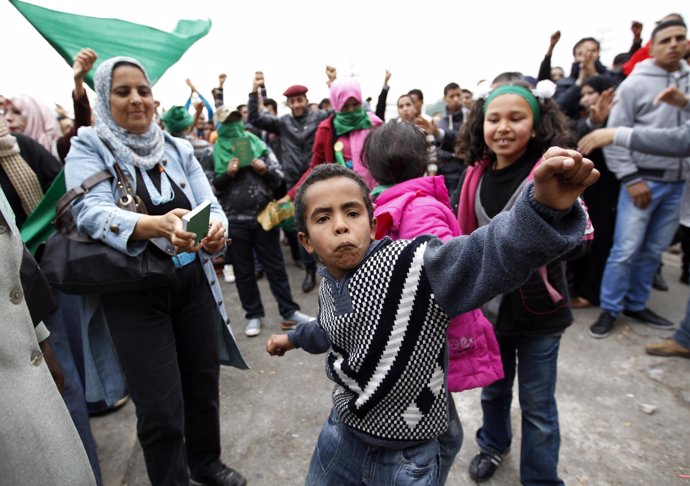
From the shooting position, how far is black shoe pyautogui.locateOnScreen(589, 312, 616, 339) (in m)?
3.40

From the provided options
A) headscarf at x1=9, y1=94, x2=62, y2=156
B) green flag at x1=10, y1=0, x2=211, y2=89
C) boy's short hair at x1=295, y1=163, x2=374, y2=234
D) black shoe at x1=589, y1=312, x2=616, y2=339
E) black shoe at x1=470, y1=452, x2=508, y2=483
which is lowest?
black shoe at x1=589, y1=312, x2=616, y2=339

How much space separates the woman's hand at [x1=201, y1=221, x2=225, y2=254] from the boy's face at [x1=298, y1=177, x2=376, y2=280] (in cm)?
62

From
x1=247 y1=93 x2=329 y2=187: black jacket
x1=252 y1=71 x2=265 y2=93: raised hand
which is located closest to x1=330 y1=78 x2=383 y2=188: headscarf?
x1=252 y1=71 x2=265 y2=93: raised hand

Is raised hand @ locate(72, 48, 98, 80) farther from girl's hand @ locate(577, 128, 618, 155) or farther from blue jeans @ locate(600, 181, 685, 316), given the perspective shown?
blue jeans @ locate(600, 181, 685, 316)

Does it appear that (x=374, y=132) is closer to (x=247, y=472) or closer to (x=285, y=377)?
(x=247, y=472)

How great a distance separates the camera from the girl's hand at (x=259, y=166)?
3605 millimetres

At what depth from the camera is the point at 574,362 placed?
10.1 feet

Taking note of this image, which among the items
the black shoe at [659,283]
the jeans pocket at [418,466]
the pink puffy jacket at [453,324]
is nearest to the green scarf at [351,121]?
the pink puffy jacket at [453,324]

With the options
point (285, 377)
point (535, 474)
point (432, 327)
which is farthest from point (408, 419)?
point (285, 377)

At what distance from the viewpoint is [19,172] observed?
212 cm

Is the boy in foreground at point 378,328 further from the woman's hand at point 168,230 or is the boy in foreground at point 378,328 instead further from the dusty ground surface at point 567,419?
the dusty ground surface at point 567,419

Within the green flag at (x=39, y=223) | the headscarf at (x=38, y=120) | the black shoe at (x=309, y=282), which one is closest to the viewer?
the green flag at (x=39, y=223)

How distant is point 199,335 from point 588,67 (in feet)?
15.3

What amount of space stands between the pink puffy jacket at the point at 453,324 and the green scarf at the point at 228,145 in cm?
247
